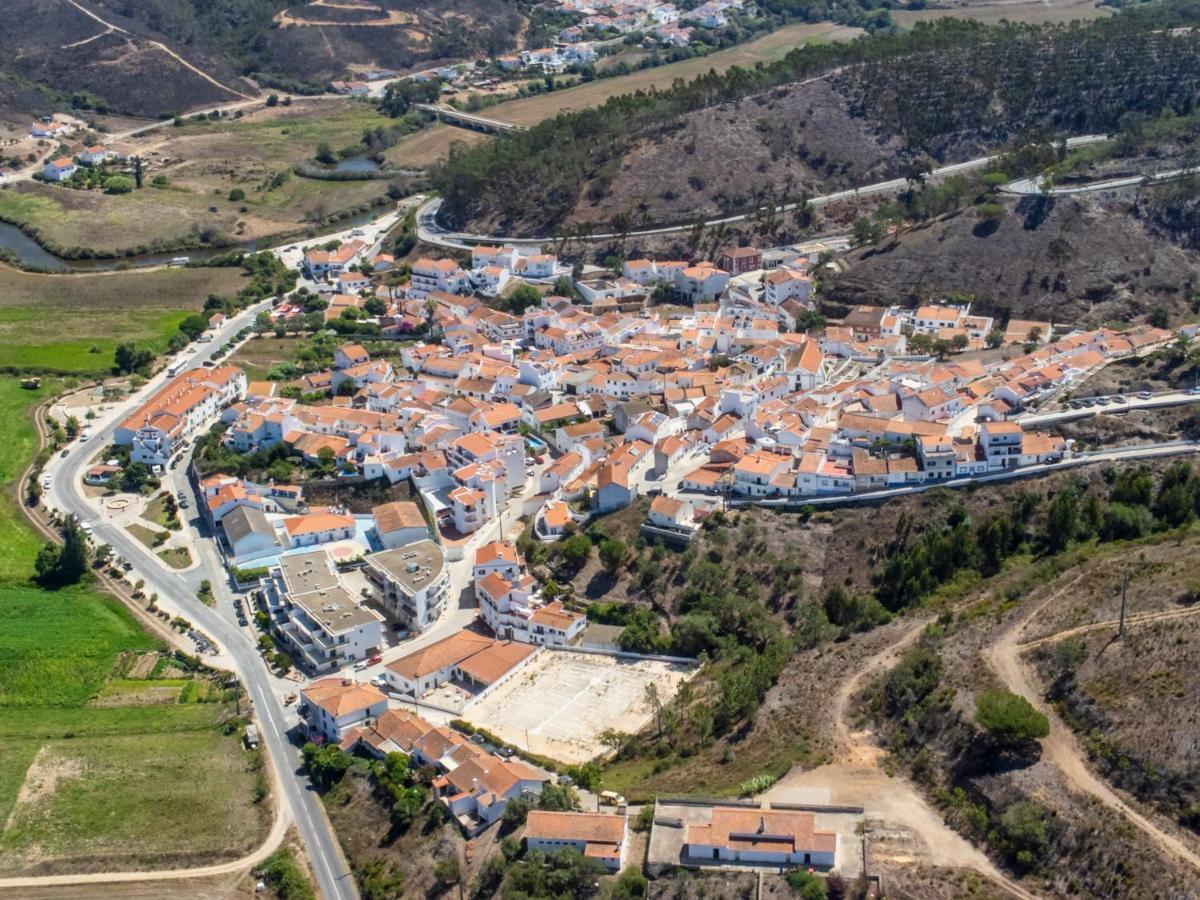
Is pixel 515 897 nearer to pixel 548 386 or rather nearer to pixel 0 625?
pixel 0 625

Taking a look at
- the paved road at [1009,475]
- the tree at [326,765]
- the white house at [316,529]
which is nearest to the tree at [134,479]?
the white house at [316,529]

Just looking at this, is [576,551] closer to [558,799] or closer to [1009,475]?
[558,799]

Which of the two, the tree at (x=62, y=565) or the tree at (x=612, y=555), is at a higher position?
the tree at (x=612, y=555)

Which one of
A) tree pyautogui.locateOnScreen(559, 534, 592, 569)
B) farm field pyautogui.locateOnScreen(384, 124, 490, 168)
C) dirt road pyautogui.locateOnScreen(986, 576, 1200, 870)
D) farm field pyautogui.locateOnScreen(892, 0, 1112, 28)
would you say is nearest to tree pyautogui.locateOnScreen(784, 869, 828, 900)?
dirt road pyautogui.locateOnScreen(986, 576, 1200, 870)

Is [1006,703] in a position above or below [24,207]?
above

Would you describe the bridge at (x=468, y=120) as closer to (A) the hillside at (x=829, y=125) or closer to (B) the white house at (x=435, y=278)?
(A) the hillside at (x=829, y=125)

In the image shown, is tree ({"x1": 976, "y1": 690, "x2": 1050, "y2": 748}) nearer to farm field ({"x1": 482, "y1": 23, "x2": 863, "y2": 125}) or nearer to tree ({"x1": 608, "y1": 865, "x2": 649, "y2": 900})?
tree ({"x1": 608, "y1": 865, "x2": 649, "y2": 900})

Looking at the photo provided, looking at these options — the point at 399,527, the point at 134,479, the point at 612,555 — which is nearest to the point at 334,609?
the point at 399,527

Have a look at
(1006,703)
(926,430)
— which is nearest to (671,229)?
(926,430)
